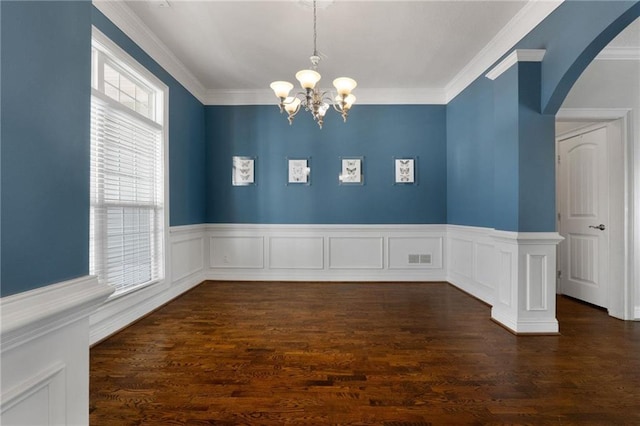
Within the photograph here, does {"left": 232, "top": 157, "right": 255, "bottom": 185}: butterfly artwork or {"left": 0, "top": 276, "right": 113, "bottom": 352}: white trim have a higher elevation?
{"left": 232, "top": 157, "right": 255, "bottom": 185}: butterfly artwork

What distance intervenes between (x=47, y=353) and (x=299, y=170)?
4337mm

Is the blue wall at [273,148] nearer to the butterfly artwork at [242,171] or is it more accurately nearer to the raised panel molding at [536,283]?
the butterfly artwork at [242,171]

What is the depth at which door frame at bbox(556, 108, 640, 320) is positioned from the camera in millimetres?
3162

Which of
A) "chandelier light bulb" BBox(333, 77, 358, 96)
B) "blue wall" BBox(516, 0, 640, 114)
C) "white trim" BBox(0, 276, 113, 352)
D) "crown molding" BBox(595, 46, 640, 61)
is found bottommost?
"white trim" BBox(0, 276, 113, 352)

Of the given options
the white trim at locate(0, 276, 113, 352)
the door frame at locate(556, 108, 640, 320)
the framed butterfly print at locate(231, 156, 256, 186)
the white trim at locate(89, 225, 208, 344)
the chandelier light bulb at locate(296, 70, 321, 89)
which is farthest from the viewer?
the framed butterfly print at locate(231, 156, 256, 186)

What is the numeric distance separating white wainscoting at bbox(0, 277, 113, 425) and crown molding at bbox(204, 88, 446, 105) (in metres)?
4.52

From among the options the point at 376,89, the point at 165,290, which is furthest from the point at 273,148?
the point at 165,290

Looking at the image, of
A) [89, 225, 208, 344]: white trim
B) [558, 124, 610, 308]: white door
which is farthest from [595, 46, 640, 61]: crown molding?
[89, 225, 208, 344]: white trim

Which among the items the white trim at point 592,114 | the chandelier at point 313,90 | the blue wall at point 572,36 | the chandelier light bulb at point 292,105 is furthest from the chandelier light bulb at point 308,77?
the white trim at point 592,114

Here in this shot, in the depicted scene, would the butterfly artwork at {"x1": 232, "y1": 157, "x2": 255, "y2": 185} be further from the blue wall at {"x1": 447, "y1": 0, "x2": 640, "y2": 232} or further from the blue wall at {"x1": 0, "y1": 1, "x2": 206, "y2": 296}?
the blue wall at {"x1": 0, "y1": 1, "x2": 206, "y2": 296}

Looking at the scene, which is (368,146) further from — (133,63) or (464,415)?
(464,415)

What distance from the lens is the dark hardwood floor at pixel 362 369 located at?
1.75 m

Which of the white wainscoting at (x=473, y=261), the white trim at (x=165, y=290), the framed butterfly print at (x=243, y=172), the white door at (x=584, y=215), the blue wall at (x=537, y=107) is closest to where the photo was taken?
the blue wall at (x=537, y=107)

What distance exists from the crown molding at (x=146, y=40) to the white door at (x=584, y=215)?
5.13 metres
